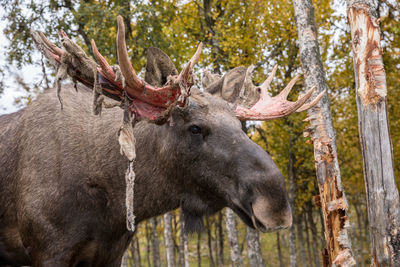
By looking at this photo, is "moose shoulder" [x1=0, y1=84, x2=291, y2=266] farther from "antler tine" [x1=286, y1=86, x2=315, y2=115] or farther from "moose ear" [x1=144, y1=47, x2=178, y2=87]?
"antler tine" [x1=286, y1=86, x2=315, y2=115]

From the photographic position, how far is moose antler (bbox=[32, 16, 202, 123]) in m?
2.84

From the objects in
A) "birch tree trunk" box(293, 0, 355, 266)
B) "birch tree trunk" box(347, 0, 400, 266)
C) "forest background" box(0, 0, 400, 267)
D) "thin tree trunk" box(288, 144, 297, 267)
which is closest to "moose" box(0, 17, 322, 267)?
"birch tree trunk" box(347, 0, 400, 266)

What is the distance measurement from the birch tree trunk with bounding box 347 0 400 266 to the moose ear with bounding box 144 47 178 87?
253 centimetres

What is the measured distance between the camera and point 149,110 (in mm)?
3045

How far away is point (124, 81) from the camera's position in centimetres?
276

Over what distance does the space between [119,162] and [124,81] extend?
828 mm

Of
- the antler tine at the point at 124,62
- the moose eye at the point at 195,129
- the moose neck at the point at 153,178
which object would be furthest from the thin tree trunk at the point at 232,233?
the antler tine at the point at 124,62

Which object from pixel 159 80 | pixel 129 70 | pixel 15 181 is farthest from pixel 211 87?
pixel 15 181

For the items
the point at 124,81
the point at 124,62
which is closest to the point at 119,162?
the point at 124,81

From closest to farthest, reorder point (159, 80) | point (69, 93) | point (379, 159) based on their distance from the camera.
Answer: point (159, 80) → point (69, 93) → point (379, 159)

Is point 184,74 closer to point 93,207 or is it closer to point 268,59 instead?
point 93,207

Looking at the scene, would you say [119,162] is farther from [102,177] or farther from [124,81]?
[124,81]

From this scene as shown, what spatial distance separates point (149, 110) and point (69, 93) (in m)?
1.30

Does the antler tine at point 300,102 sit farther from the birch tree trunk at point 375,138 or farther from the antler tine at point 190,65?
the birch tree trunk at point 375,138
